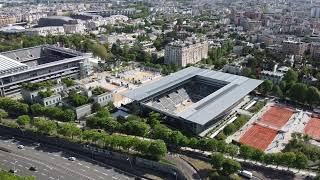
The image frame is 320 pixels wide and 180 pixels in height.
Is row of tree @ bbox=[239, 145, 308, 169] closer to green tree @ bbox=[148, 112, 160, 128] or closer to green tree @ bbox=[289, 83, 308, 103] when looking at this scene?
green tree @ bbox=[148, 112, 160, 128]

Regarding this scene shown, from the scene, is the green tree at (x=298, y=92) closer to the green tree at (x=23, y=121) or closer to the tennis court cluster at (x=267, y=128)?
the tennis court cluster at (x=267, y=128)

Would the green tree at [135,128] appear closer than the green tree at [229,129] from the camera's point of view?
Yes

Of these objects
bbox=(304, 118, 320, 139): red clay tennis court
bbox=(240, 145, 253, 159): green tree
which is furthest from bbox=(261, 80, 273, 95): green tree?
bbox=(240, 145, 253, 159): green tree

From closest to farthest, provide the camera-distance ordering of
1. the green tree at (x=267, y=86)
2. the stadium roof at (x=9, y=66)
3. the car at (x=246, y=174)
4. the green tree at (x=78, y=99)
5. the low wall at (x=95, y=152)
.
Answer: the car at (x=246, y=174)
the low wall at (x=95, y=152)
the green tree at (x=78, y=99)
the green tree at (x=267, y=86)
the stadium roof at (x=9, y=66)

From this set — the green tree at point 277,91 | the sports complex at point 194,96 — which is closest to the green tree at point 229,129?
the sports complex at point 194,96

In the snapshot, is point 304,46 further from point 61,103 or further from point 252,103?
point 61,103

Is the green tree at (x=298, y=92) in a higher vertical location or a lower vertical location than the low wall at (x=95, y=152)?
higher

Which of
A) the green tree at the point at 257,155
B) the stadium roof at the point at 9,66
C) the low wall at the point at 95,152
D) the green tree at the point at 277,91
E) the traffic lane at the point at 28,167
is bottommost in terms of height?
the traffic lane at the point at 28,167
